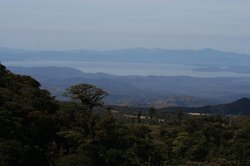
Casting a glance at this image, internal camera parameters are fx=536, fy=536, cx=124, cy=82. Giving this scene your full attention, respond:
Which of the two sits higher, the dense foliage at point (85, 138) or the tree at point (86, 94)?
the tree at point (86, 94)

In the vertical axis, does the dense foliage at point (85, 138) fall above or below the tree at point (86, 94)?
below

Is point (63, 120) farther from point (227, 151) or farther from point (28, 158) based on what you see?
point (227, 151)

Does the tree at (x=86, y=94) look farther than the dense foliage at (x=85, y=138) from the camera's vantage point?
Yes

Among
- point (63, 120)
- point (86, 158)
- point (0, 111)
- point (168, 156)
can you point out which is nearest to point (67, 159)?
point (86, 158)

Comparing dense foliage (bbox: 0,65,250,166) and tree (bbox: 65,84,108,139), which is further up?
tree (bbox: 65,84,108,139)

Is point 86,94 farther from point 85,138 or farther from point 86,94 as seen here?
point 85,138

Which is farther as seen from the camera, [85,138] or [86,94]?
[86,94]

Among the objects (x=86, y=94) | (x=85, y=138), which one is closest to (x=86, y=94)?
(x=86, y=94)

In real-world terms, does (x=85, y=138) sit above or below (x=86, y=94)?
below
